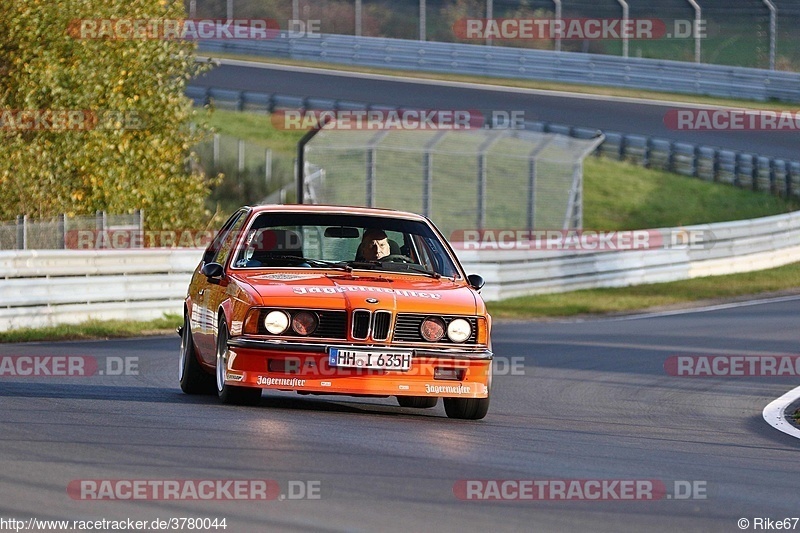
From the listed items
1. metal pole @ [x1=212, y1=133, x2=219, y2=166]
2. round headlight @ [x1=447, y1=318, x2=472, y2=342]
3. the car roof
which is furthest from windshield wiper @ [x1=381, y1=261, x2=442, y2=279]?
metal pole @ [x1=212, y1=133, x2=219, y2=166]

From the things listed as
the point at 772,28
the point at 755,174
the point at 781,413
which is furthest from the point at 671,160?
the point at 781,413

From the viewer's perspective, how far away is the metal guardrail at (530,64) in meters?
38.5

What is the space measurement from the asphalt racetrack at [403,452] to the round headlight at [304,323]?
0.57 meters

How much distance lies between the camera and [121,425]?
8.89 metres

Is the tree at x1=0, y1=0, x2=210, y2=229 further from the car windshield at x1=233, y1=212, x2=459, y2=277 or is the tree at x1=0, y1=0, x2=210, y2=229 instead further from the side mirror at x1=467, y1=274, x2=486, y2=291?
the side mirror at x1=467, y1=274, x2=486, y2=291

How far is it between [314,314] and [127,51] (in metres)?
17.1

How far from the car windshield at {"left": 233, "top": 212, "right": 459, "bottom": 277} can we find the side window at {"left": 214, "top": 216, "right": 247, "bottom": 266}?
0.18 m

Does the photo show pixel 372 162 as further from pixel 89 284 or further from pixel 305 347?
pixel 305 347

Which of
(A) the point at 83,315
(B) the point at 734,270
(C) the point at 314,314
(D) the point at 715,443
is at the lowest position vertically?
(B) the point at 734,270

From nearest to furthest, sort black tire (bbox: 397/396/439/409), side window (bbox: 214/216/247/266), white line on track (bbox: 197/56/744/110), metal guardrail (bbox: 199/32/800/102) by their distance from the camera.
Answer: side window (bbox: 214/216/247/266) → black tire (bbox: 397/396/439/409) → metal guardrail (bbox: 199/32/800/102) → white line on track (bbox: 197/56/744/110)

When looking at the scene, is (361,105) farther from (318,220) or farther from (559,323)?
(318,220)

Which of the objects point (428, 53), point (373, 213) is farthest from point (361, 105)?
point (373, 213)

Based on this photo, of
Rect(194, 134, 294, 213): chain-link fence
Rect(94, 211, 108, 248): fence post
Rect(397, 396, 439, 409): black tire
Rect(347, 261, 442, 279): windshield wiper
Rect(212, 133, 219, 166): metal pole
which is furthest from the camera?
Rect(194, 134, 294, 213): chain-link fence

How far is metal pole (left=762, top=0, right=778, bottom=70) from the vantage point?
35969 millimetres
